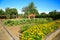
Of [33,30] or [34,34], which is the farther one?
[33,30]

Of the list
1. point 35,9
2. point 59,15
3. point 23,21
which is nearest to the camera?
point 23,21

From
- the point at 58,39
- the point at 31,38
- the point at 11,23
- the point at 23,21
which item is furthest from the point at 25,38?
the point at 23,21

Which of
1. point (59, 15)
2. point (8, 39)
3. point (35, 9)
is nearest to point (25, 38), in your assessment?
point (8, 39)

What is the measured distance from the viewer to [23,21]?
26891 millimetres

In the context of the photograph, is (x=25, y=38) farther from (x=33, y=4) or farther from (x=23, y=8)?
(x=23, y=8)

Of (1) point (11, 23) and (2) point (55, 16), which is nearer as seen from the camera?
(1) point (11, 23)

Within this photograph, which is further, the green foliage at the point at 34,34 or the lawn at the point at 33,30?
the lawn at the point at 33,30

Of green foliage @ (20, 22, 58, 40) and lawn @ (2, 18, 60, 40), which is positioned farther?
lawn @ (2, 18, 60, 40)

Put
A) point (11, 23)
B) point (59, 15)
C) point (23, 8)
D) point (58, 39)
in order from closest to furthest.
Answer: point (58, 39) → point (11, 23) → point (59, 15) → point (23, 8)

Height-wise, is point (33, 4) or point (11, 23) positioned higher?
point (33, 4)

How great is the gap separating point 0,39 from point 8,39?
554 millimetres

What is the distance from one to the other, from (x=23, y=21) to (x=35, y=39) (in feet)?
61.3

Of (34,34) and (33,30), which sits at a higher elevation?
(33,30)

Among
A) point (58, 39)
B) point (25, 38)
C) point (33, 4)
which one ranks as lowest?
point (58, 39)
